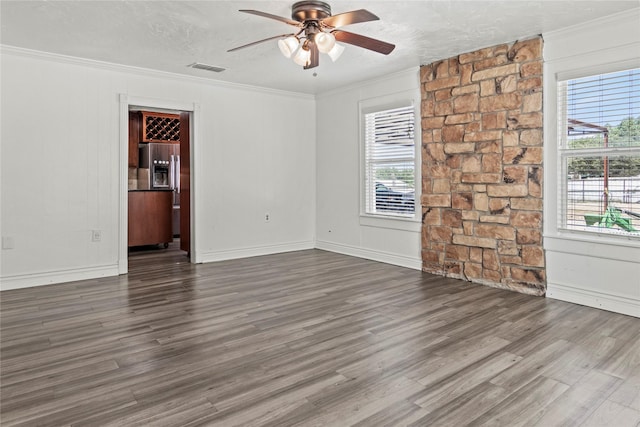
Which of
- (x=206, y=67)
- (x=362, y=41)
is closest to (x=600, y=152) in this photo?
(x=362, y=41)

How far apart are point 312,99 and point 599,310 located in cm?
511

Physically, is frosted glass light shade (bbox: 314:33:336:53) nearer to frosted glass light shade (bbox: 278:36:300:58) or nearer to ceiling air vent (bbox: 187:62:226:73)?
frosted glass light shade (bbox: 278:36:300:58)

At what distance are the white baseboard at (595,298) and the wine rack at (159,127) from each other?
7687mm

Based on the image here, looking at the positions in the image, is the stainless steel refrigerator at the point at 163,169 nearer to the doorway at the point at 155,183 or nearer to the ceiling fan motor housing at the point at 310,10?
the doorway at the point at 155,183

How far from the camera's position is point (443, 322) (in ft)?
11.4

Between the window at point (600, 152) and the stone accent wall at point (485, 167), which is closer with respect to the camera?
the window at point (600, 152)

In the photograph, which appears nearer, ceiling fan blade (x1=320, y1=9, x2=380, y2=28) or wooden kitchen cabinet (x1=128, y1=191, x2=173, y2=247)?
ceiling fan blade (x1=320, y1=9, x2=380, y2=28)

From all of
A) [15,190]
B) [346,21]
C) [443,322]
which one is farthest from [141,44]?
[443,322]

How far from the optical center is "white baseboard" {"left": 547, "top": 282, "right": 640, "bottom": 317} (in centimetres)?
364

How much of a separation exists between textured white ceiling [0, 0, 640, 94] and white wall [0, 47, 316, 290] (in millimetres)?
355

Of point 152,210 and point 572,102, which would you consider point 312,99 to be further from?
point 572,102

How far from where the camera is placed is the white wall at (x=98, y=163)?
4.65 meters

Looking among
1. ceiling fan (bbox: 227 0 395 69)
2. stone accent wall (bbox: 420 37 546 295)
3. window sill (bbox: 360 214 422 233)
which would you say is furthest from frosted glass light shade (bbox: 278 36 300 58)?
window sill (bbox: 360 214 422 233)

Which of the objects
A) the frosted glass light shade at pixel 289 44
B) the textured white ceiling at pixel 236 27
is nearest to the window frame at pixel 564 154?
the textured white ceiling at pixel 236 27
